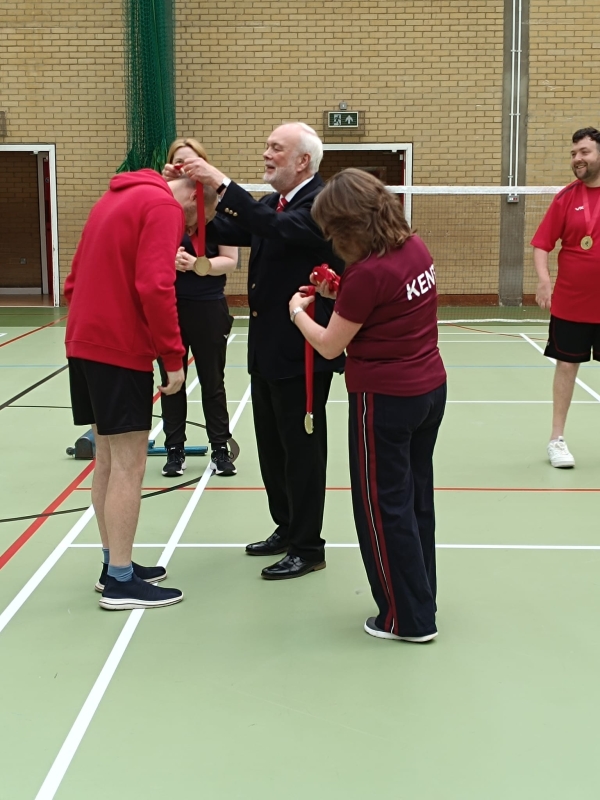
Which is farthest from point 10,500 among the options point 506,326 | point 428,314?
point 506,326

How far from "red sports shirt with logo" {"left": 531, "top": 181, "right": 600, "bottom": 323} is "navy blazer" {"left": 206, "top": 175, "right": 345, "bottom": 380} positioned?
2.14m

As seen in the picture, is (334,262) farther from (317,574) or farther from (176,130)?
(176,130)

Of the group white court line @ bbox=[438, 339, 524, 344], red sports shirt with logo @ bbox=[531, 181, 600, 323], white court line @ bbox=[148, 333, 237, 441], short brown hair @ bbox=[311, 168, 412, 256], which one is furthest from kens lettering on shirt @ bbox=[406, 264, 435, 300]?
white court line @ bbox=[438, 339, 524, 344]

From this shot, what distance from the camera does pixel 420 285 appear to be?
10.2 ft

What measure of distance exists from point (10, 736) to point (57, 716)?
151mm

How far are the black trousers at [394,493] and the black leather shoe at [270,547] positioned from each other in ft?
3.30

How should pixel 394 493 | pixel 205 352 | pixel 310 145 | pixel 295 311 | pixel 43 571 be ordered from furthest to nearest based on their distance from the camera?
1. pixel 205 352
2. pixel 43 571
3. pixel 310 145
4. pixel 295 311
5. pixel 394 493

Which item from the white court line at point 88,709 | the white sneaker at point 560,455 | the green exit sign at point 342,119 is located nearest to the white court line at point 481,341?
the green exit sign at point 342,119

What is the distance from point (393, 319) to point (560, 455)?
285cm

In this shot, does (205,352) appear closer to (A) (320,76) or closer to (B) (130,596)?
(B) (130,596)

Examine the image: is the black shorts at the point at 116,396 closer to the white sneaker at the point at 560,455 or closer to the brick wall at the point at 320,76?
the white sneaker at the point at 560,455

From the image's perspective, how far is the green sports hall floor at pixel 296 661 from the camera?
2.52 m

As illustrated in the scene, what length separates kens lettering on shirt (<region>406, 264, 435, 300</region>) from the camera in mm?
3084

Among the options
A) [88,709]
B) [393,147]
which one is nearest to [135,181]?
[88,709]
